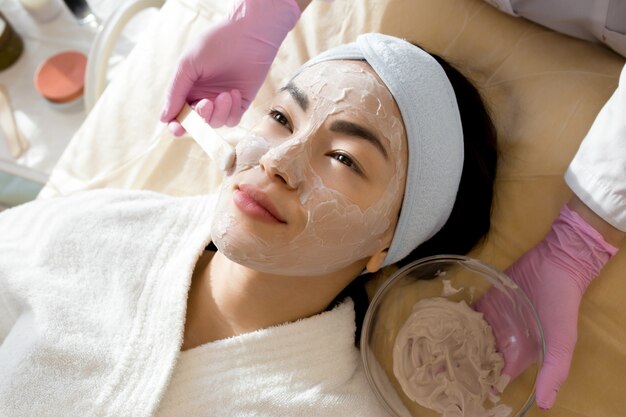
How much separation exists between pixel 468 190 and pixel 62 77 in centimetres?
155

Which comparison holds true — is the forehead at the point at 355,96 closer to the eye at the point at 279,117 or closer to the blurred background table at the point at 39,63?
the eye at the point at 279,117

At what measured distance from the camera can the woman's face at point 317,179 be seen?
95 centimetres

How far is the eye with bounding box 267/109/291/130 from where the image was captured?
104cm

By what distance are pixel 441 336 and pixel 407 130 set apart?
0.40 metres

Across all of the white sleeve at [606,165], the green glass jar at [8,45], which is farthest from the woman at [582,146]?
the green glass jar at [8,45]

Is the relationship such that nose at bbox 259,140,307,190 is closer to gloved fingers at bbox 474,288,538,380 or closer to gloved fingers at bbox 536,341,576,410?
gloved fingers at bbox 474,288,538,380

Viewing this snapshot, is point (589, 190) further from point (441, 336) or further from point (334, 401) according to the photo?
point (334, 401)

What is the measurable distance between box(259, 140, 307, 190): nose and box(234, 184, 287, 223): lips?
4 centimetres

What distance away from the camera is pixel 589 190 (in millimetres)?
1131

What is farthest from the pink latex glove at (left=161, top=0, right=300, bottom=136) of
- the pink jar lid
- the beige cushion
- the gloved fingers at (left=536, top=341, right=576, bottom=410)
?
the pink jar lid

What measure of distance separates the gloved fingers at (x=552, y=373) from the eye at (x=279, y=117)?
0.64 metres

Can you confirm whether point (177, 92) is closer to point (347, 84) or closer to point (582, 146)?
point (347, 84)

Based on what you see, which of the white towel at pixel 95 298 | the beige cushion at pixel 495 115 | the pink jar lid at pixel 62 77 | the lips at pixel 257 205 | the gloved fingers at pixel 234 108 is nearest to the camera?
the lips at pixel 257 205

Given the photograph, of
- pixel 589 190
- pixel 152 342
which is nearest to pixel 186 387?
pixel 152 342
